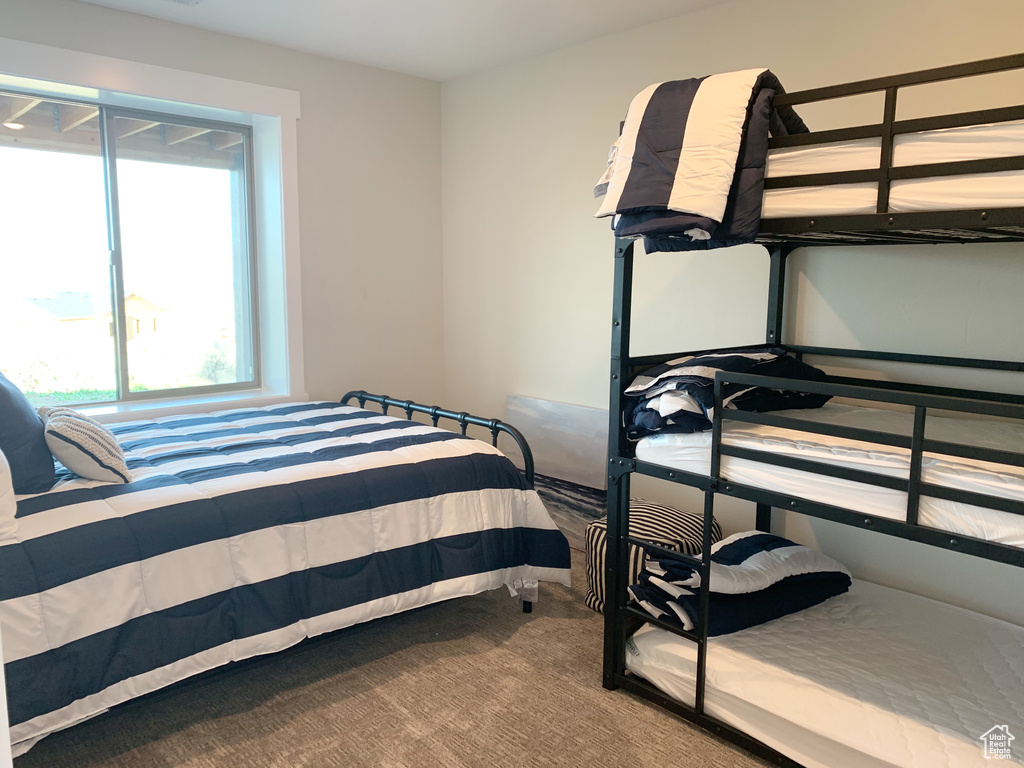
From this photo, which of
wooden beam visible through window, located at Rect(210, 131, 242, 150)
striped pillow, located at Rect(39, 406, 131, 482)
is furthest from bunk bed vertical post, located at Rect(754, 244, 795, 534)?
wooden beam visible through window, located at Rect(210, 131, 242, 150)

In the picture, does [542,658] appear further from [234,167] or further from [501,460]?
[234,167]

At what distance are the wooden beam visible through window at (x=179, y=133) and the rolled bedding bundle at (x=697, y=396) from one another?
2.74 metres

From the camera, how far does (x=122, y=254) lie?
3490mm

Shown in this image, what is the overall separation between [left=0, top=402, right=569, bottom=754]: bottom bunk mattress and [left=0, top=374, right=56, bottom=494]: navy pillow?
0.14 ft

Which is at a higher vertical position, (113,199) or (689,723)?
(113,199)

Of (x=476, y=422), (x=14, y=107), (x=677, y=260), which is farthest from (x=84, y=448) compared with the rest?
(x=677, y=260)

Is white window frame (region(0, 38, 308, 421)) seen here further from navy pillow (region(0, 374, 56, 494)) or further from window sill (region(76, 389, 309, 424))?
navy pillow (region(0, 374, 56, 494))

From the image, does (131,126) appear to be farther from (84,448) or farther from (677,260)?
(677,260)

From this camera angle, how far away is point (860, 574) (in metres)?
2.72

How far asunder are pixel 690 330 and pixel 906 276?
887mm

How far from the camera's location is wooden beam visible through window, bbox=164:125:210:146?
3.61 metres

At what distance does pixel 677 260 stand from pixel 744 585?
1490mm

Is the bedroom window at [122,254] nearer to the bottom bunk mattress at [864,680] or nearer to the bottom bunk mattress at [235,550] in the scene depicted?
the bottom bunk mattress at [235,550]

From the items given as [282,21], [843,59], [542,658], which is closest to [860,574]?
[542,658]
